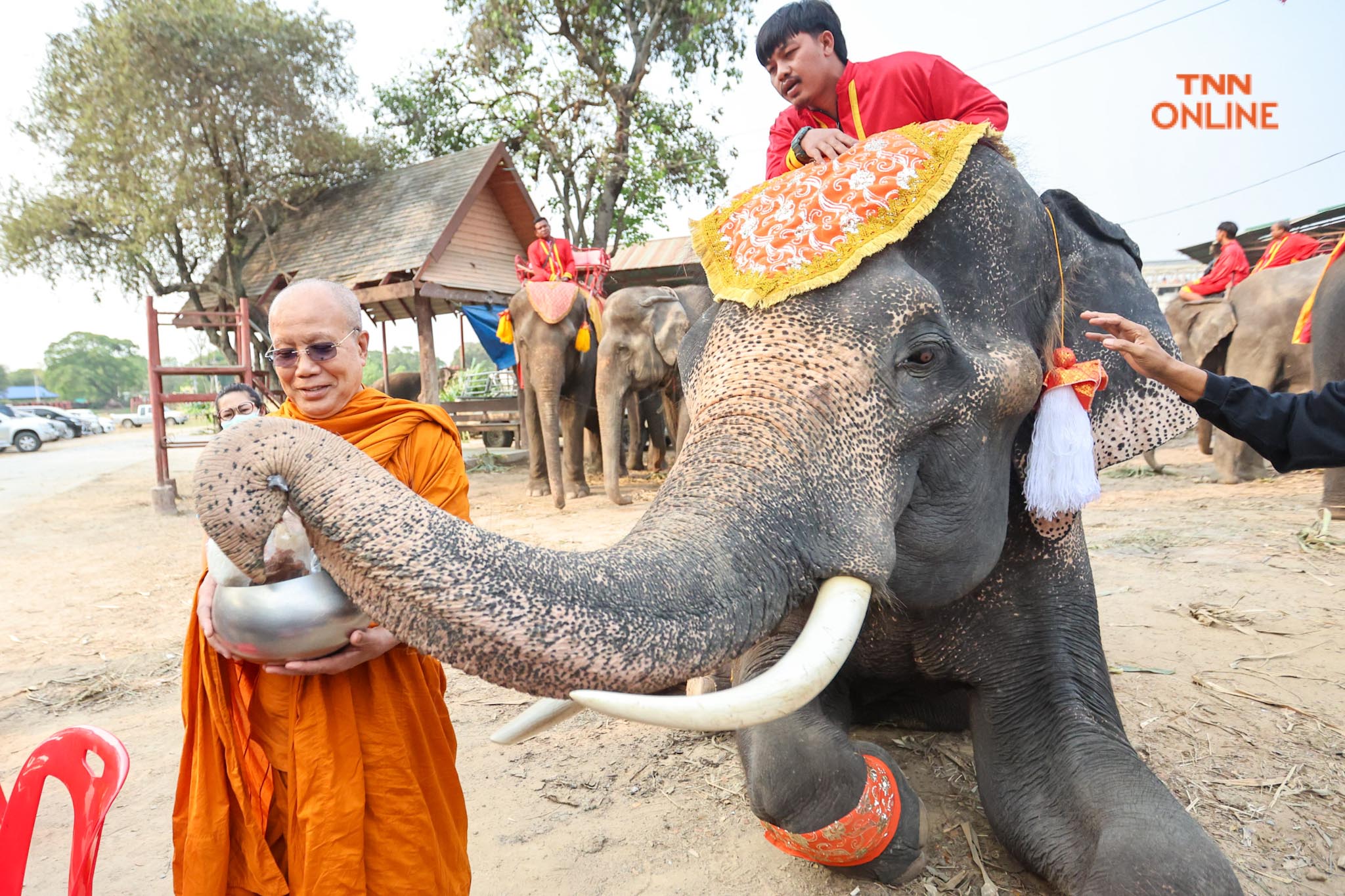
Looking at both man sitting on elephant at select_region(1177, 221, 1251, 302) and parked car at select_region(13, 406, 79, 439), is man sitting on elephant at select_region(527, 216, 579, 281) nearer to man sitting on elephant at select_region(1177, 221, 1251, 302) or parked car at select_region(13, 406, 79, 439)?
man sitting on elephant at select_region(1177, 221, 1251, 302)

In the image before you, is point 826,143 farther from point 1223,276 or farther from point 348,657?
point 1223,276

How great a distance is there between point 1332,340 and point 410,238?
Answer: 37.6 ft

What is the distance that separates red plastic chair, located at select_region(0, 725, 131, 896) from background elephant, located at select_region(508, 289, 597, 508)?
22.8 ft

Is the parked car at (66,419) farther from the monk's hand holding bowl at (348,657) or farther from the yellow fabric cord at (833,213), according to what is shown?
the yellow fabric cord at (833,213)

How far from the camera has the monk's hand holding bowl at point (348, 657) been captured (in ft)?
5.05

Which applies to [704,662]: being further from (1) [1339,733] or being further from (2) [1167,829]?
(1) [1339,733]

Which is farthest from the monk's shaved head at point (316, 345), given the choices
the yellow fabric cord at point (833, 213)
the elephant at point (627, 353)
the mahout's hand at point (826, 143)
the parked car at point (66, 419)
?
the parked car at point (66, 419)

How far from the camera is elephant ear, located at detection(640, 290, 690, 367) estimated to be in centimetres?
844

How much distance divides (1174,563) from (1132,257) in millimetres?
3372

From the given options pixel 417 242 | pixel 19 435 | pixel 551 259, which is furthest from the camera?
pixel 19 435

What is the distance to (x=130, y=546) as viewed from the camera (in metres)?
7.46

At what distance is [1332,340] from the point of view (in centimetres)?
551

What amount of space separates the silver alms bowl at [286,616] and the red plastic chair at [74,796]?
320 mm

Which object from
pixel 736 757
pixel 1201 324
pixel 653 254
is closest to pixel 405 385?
pixel 653 254
